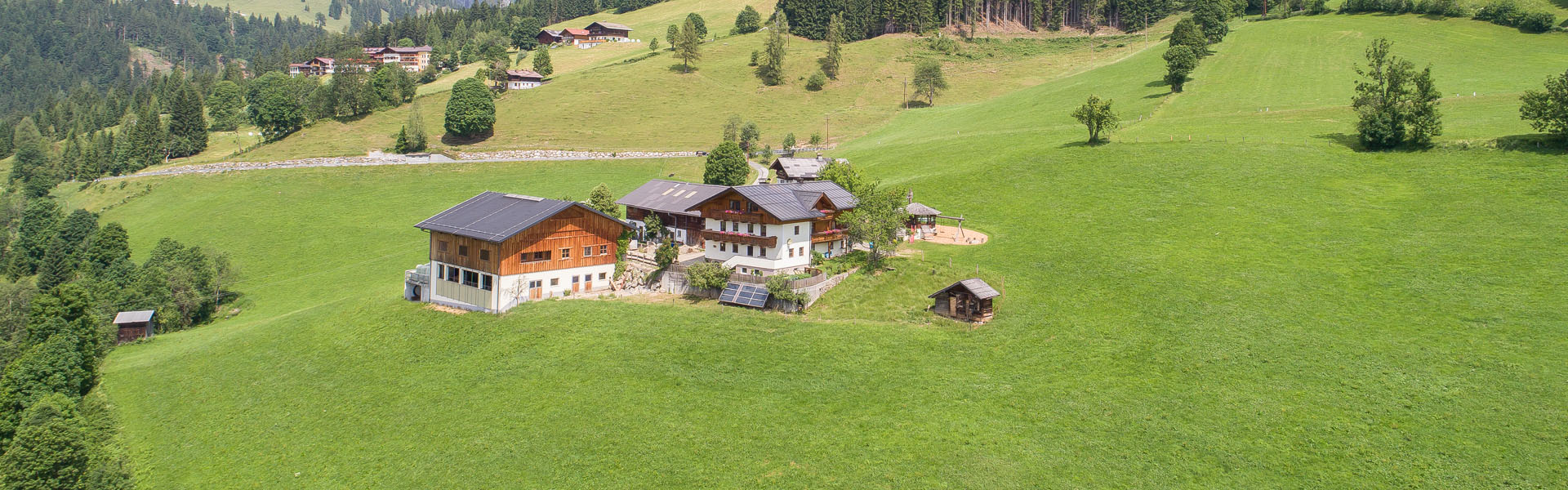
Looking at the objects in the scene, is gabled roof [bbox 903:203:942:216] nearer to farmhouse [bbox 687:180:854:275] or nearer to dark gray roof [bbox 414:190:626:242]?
farmhouse [bbox 687:180:854:275]

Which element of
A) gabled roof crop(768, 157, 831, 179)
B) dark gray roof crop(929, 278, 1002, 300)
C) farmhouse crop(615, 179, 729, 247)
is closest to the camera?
dark gray roof crop(929, 278, 1002, 300)

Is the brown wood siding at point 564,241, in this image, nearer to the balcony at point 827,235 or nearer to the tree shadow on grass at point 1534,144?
the balcony at point 827,235

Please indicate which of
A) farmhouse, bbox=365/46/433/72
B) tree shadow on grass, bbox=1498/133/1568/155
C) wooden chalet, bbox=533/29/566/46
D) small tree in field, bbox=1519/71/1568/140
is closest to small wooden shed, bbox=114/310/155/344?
tree shadow on grass, bbox=1498/133/1568/155

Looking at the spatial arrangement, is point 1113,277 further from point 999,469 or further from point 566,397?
point 566,397

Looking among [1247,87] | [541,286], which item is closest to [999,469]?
[541,286]

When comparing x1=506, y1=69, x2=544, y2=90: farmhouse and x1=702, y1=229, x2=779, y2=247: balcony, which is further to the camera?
x1=506, y1=69, x2=544, y2=90: farmhouse

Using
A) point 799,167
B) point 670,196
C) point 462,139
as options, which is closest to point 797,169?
point 799,167

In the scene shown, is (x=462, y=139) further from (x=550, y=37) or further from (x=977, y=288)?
(x=977, y=288)
